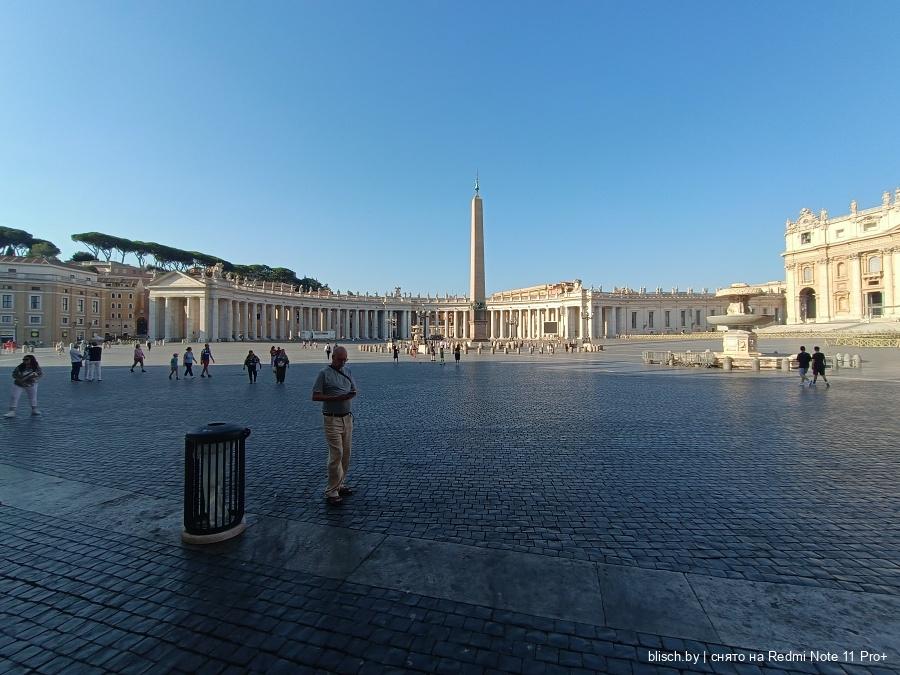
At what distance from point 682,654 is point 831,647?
0.88 metres

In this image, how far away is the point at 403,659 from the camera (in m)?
2.58

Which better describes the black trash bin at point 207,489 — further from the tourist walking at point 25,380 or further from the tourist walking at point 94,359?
the tourist walking at point 94,359

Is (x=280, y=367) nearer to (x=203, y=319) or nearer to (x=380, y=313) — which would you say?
(x=203, y=319)

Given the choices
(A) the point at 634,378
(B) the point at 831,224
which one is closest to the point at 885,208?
(B) the point at 831,224

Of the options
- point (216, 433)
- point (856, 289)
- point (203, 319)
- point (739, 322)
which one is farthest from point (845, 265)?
point (203, 319)

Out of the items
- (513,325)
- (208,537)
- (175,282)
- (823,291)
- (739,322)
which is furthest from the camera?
(513,325)

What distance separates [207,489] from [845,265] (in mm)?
77328

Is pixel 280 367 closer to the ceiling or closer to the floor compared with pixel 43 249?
closer to the floor

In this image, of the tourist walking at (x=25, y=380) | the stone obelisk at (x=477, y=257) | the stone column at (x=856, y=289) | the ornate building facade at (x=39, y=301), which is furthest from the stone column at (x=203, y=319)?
the stone column at (x=856, y=289)

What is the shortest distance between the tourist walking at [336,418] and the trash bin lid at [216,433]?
0.91 m

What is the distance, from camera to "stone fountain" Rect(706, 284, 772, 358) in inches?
980

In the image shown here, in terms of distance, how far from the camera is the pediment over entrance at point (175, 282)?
66562 mm

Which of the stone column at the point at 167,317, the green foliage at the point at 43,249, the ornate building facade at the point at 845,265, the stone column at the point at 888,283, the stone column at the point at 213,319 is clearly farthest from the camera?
the green foliage at the point at 43,249

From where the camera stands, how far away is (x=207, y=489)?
416 centimetres
